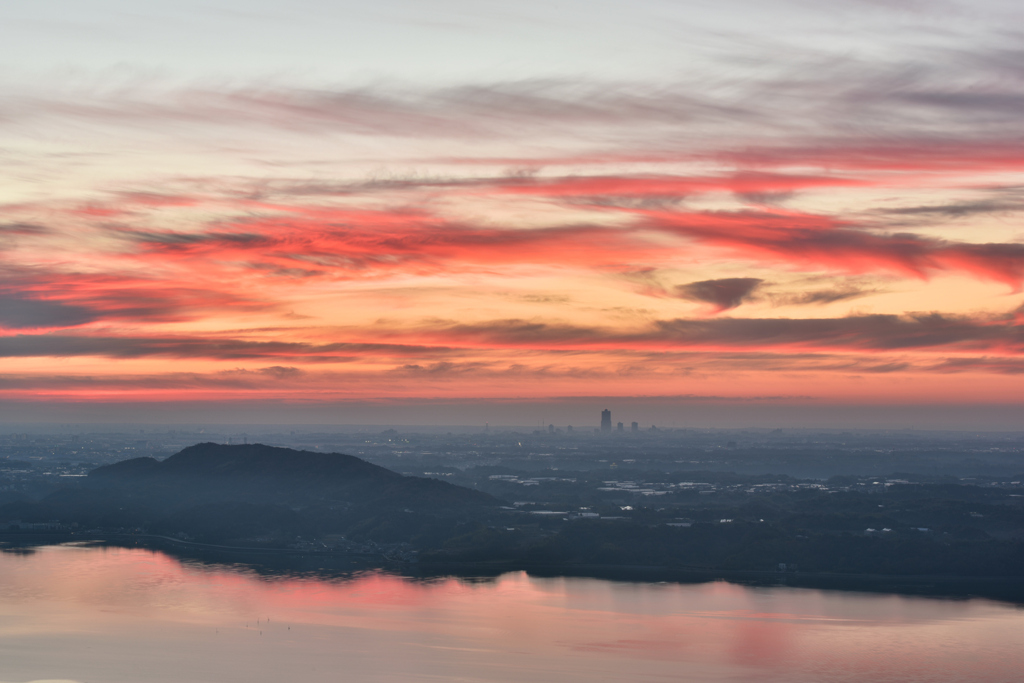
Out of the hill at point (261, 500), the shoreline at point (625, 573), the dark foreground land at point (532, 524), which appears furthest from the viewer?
the hill at point (261, 500)

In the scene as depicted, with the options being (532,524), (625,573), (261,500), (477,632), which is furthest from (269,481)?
(477,632)

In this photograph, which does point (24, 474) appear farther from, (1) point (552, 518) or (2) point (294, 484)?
(1) point (552, 518)

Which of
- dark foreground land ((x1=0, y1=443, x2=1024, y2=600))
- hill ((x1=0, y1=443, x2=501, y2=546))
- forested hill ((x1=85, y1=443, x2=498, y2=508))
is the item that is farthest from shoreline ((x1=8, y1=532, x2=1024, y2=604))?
forested hill ((x1=85, y1=443, x2=498, y2=508))

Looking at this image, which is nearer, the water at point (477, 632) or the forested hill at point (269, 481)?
the water at point (477, 632)

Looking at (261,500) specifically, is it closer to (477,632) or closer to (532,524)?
(532,524)

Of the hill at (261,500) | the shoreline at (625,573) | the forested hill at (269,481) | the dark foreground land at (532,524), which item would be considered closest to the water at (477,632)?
the shoreline at (625,573)

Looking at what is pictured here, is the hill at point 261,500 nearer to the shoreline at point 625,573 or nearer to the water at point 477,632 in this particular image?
the shoreline at point 625,573
